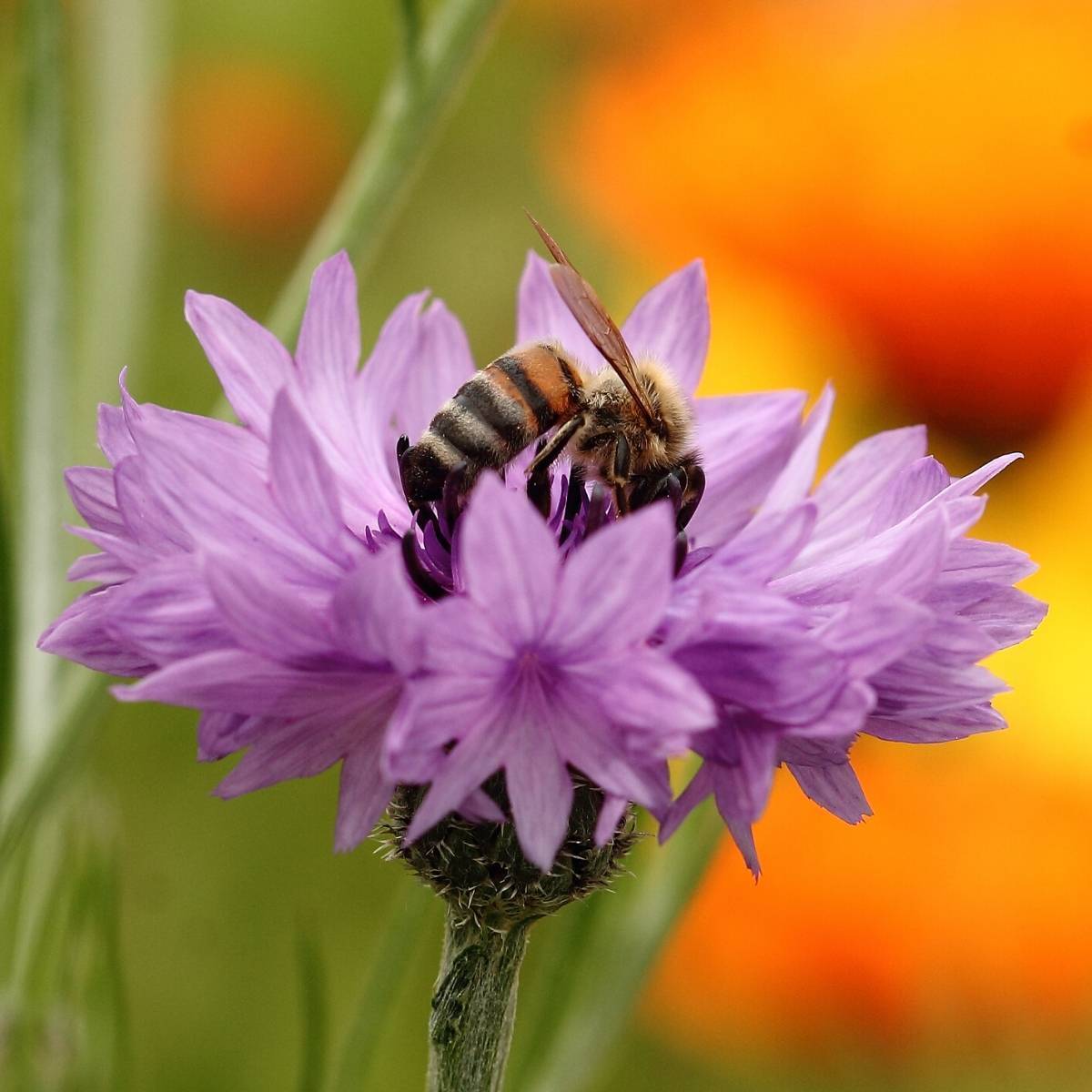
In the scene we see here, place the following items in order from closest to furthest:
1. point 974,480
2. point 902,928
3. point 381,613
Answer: point 381,613, point 974,480, point 902,928

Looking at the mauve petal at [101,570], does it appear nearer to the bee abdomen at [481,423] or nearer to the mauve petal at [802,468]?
the bee abdomen at [481,423]

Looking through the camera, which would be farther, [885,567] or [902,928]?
[902,928]

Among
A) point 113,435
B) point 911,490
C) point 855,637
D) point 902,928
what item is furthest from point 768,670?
point 902,928

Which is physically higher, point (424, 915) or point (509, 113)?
point (509, 113)

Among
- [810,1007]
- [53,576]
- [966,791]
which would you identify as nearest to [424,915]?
[53,576]

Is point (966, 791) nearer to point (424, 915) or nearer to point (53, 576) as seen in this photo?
point (424, 915)

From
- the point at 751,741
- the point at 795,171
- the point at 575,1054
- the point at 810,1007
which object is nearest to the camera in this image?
the point at 751,741

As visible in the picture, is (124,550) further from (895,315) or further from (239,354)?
(895,315)

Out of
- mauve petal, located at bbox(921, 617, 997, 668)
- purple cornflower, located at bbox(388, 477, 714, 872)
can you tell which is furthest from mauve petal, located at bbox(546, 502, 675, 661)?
mauve petal, located at bbox(921, 617, 997, 668)
